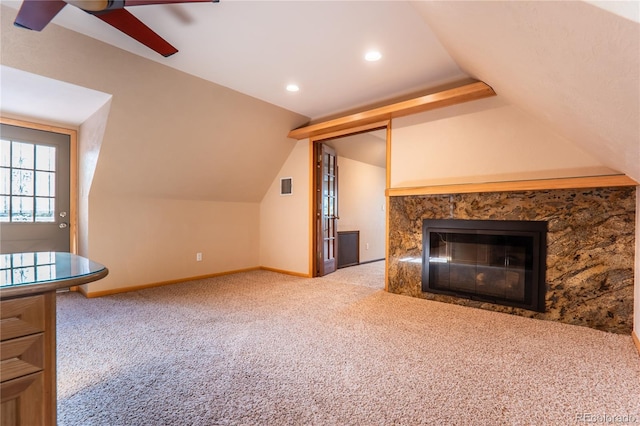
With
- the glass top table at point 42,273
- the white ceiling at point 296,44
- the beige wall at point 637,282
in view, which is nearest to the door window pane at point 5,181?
the white ceiling at point 296,44

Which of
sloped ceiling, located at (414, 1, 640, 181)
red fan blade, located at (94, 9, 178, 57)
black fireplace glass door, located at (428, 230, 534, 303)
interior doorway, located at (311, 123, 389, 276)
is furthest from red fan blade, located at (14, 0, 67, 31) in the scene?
black fireplace glass door, located at (428, 230, 534, 303)

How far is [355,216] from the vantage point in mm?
5992

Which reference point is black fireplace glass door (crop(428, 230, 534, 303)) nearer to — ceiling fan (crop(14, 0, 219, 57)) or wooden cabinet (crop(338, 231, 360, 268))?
wooden cabinet (crop(338, 231, 360, 268))

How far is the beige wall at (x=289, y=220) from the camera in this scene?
4766 millimetres

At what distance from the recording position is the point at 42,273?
1.20m

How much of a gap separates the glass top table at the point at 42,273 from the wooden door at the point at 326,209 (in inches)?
135

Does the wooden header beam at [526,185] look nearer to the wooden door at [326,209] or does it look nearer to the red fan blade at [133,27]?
the wooden door at [326,209]

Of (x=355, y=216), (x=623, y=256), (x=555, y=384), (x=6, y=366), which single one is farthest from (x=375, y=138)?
(x=6, y=366)

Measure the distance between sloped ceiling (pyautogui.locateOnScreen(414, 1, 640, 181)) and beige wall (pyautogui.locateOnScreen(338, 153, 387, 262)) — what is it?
3.53m

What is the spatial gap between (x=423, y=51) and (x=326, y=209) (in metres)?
2.78

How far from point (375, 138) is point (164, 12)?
3.95 metres

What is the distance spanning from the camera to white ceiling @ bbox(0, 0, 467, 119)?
2.10m


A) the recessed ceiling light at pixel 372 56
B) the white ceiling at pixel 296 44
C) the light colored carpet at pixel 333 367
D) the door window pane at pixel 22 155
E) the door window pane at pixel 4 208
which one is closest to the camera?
the light colored carpet at pixel 333 367

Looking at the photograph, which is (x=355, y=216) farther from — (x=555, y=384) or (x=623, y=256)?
(x=555, y=384)
